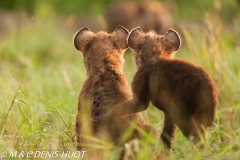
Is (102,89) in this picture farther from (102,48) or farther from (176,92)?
(176,92)

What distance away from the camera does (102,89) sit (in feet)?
15.2

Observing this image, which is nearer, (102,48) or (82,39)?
Answer: (102,48)

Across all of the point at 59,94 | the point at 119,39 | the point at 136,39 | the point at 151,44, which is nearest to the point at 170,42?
the point at 151,44

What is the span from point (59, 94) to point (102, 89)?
2.46m

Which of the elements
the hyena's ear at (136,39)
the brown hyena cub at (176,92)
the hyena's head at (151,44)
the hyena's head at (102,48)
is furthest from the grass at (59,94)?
the hyena's ear at (136,39)

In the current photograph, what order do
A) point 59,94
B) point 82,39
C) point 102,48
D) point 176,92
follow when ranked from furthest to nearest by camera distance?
point 59,94
point 82,39
point 102,48
point 176,92

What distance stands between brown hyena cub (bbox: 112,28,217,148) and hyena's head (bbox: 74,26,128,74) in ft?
1.33

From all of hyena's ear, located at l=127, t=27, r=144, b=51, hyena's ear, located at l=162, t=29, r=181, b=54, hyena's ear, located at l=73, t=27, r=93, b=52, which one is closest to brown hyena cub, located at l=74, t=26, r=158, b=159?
hyena's ear, located at l=73, t=27, r=93, b=52

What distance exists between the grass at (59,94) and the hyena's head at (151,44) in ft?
2.42

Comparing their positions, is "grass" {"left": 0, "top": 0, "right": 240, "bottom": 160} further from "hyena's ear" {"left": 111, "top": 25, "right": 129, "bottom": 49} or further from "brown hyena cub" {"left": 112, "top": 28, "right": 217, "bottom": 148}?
"hyena's ear" {"left": 111, "top": 25, "right": 129, "bottom": 49}

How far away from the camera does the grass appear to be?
15.7 ft

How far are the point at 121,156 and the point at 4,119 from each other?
1.23 meters

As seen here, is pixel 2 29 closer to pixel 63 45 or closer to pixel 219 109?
pixel 63 45

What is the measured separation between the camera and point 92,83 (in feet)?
15.6
